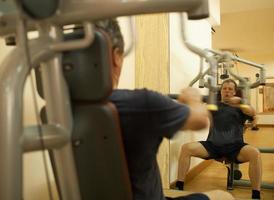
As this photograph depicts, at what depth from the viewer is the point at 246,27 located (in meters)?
7.04

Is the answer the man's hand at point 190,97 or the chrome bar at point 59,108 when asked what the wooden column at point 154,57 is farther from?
the chrome bar at point 59,108

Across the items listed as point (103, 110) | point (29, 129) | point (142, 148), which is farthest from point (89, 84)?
point (142, 148)

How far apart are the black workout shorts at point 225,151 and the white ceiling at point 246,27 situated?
2.92 meters

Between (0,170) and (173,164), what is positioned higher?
(0,170)

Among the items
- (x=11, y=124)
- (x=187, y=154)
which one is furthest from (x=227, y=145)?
(x=11, y=124)

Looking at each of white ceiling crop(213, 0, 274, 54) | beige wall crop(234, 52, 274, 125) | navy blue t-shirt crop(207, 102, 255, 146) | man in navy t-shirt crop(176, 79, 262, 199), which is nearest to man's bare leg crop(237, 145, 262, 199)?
man in navy t-shirt crop(176, 79, 262, 199)

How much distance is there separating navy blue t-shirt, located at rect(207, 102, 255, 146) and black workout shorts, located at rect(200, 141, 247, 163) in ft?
0.14

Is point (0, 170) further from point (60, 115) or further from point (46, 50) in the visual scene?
point (46, 50)

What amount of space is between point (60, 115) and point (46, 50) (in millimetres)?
156

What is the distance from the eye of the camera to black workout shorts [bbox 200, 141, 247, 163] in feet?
10.2

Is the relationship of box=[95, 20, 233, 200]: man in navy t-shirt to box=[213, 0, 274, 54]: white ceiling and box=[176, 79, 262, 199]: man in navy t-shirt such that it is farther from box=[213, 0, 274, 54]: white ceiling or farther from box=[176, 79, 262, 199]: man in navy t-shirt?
box=[213, 0, 274, 54]: white ceiling

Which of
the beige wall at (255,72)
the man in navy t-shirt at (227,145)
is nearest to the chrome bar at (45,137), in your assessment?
the man in navy t-shirt at (227,145)

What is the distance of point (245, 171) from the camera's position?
4039mm

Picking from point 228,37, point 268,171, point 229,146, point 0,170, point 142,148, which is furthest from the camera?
point 228,37
